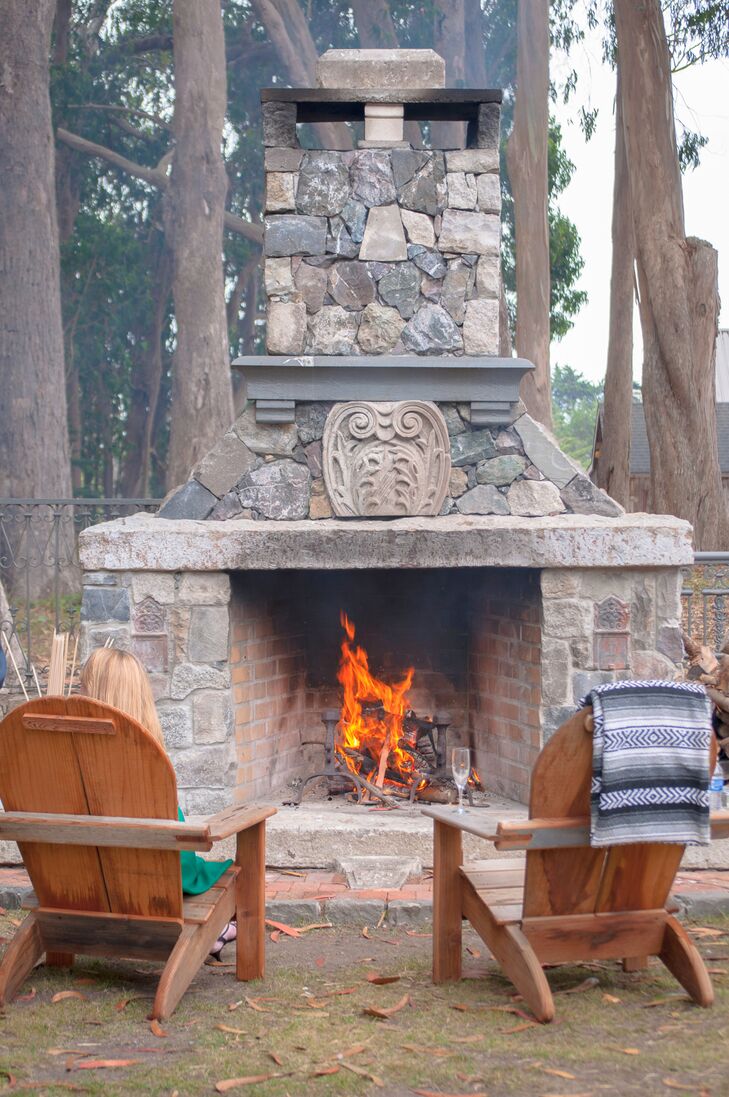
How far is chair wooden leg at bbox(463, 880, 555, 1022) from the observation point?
11.2 ft

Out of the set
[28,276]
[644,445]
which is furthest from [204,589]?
[644,445]

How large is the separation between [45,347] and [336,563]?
1019 centimetres

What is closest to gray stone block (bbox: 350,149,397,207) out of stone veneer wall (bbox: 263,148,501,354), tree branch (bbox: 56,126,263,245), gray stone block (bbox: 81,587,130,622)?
stone veneer wall (bbox: 263,148,501,354)

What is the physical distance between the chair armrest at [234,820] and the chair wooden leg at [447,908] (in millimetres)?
568

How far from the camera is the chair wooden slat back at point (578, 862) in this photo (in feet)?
11.2

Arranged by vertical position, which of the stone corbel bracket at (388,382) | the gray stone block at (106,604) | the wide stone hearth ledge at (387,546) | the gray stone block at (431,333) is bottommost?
the gray stone block at (106,604)

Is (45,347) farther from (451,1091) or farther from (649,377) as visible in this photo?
(451,1091)

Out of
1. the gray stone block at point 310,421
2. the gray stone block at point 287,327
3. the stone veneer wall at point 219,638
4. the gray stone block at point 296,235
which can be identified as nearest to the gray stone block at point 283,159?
the gray stone block at point 296,235

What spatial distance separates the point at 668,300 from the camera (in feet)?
33.5

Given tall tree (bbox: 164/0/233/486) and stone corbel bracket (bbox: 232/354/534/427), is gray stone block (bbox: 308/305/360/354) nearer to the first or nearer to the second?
stone corbel bracket (bbox: 232/354/534/427)

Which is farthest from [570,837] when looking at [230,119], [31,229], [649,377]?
[230,119]

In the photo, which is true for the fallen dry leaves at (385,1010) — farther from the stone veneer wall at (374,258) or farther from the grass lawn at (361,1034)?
the stone veneer wall at (374,258)

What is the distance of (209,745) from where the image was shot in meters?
5.32

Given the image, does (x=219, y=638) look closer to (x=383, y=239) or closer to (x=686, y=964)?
(x=383, y=239)
